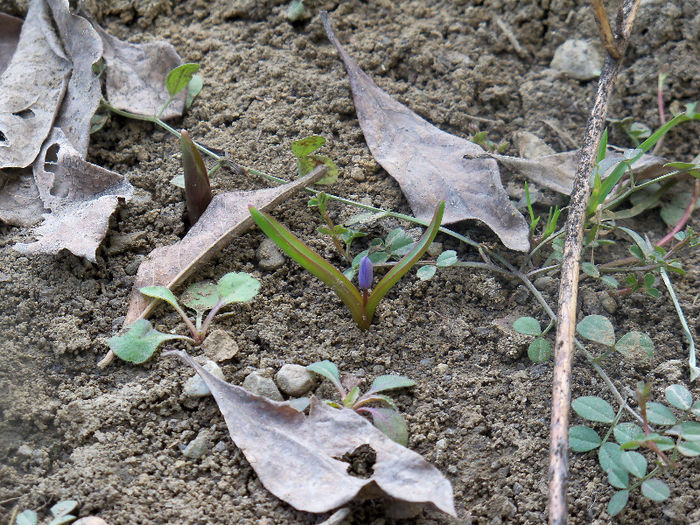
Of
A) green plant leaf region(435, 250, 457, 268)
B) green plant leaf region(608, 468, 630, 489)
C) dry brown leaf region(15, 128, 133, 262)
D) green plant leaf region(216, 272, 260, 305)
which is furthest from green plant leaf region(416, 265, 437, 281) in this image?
dry brown leaf region(15, 128, 133, 262)

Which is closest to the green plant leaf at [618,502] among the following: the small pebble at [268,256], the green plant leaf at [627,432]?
the green plant leaf at [627,432]

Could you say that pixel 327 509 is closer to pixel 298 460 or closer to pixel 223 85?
pixel 298 460

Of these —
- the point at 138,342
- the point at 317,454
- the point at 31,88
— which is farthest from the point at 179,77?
the point at 317,454

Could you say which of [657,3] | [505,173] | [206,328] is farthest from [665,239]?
[206,328]

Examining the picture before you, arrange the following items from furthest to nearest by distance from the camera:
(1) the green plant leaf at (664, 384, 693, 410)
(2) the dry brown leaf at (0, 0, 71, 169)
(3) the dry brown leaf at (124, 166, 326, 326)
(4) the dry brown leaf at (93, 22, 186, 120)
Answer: (4) the dry brown leaf at (93, 22, 186, 120), (2) the dry brown leaf at (0, 0, 71, 169), (3) the dry brown leaf at (124, 166, 326, 326), (1) the green plant leaf at (664, 384, 693, 410)

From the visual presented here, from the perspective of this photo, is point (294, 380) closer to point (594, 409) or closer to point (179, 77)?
point (594, 409)

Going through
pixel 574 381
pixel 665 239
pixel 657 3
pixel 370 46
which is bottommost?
pixel 574 381

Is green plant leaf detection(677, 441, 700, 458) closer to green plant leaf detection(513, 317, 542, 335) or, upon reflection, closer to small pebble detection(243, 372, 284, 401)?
green plant leaf detection(513, 317, 542, 335)
